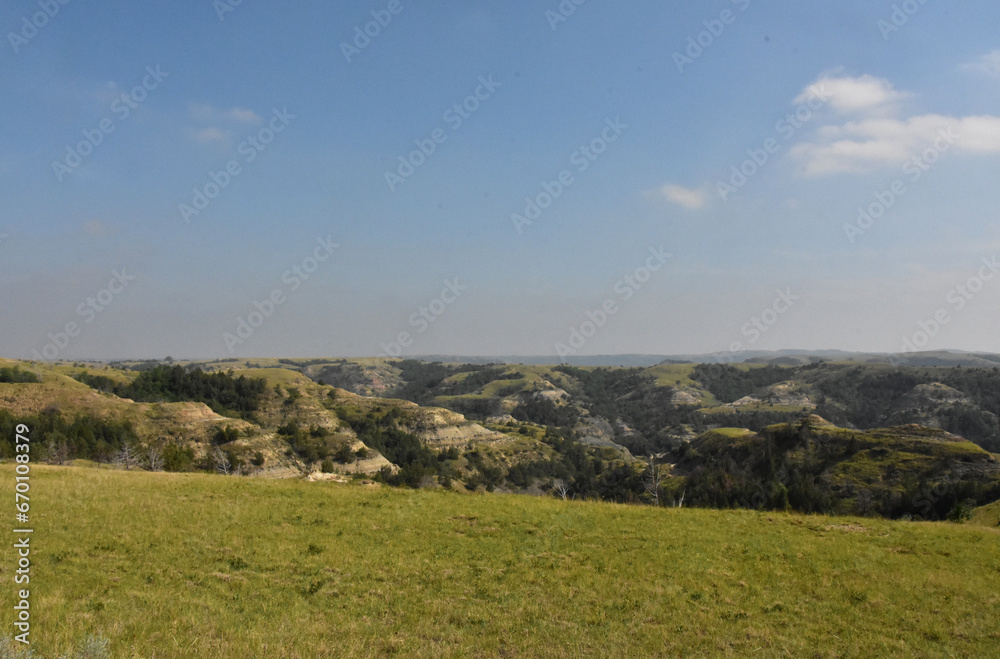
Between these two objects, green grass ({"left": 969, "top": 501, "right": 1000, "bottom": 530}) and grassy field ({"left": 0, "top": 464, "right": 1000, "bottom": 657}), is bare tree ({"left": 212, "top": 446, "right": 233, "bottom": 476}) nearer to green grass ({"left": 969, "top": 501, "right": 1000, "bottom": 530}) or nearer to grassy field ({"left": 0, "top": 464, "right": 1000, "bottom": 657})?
grassy field ({"left": 0, "top": 464, "right": 1000, "bottom": 657})

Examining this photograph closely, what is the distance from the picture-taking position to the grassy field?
44.0 feet

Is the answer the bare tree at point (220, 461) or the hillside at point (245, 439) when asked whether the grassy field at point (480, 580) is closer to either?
the hillside at point (245, 439)

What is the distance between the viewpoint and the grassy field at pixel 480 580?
13.4m

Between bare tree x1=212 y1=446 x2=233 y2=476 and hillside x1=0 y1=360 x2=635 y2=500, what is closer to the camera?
bare tree x1=212 y1=446 x2=233 y2=476

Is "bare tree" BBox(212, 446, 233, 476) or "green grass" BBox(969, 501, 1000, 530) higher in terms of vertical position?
"green grass" BBox(969, 501, 1000, 530)

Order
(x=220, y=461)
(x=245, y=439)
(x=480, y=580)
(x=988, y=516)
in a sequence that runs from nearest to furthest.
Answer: (x=480, y=580), (x=988, y=516), (x=220, y=461), (x=245, y=439)

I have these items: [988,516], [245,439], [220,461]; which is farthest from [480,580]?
[245,439]

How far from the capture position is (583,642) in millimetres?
13828

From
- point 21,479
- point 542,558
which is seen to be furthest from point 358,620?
point 21,479

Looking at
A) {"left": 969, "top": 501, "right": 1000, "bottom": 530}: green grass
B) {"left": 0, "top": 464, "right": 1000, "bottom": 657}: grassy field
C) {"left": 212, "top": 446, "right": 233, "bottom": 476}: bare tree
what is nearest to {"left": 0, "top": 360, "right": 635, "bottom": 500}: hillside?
{"left": 212, "top": 446, "right": 233, "bottom": 476}: bare tree

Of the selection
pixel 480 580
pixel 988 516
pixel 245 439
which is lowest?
pixel 245 439

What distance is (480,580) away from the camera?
17953 millimetres

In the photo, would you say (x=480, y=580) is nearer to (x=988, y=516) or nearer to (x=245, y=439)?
(x=988, y=516)

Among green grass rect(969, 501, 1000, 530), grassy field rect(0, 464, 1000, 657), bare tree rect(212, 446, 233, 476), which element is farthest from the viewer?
bare tree rect(212, 446, 233, 476)
